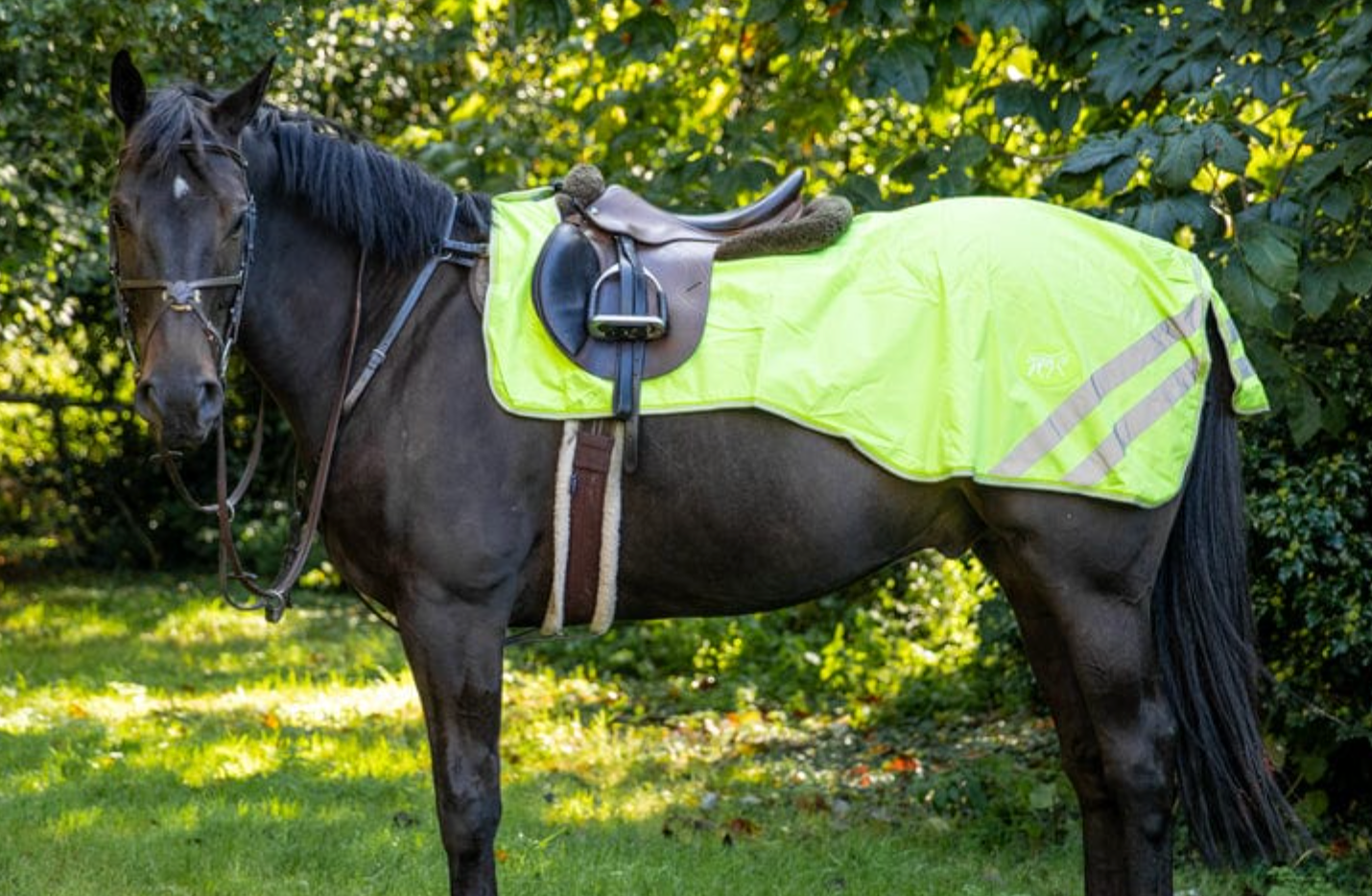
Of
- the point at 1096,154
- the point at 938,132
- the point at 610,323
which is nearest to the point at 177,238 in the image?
the point at 610,323

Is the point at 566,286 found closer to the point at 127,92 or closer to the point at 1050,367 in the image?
the point at 127,92

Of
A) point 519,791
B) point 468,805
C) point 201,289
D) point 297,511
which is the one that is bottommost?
point 519,791

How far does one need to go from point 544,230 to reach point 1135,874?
202 centimetres

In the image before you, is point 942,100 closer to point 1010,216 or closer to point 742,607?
point 1010,216

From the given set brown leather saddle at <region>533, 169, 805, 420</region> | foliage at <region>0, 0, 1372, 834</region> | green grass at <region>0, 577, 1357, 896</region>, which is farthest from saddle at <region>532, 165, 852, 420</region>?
green grass at <region>0, 577, 1357, 896</region>

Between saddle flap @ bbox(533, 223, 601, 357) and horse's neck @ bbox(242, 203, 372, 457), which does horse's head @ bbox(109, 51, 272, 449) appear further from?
saddle flap @ bbox(533, 223, 601, 357)

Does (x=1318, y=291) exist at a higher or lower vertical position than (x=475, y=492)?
higher

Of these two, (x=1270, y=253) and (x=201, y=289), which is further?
(x=1270, y=253)

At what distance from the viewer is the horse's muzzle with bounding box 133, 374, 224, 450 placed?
2.99 m

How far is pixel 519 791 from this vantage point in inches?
216

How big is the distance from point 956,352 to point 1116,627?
0.72m

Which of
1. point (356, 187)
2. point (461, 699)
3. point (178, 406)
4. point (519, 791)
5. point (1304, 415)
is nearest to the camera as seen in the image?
point (178, 406)

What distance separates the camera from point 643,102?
6.25 m

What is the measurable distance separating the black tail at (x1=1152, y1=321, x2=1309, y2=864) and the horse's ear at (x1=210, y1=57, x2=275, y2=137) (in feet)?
7.33
